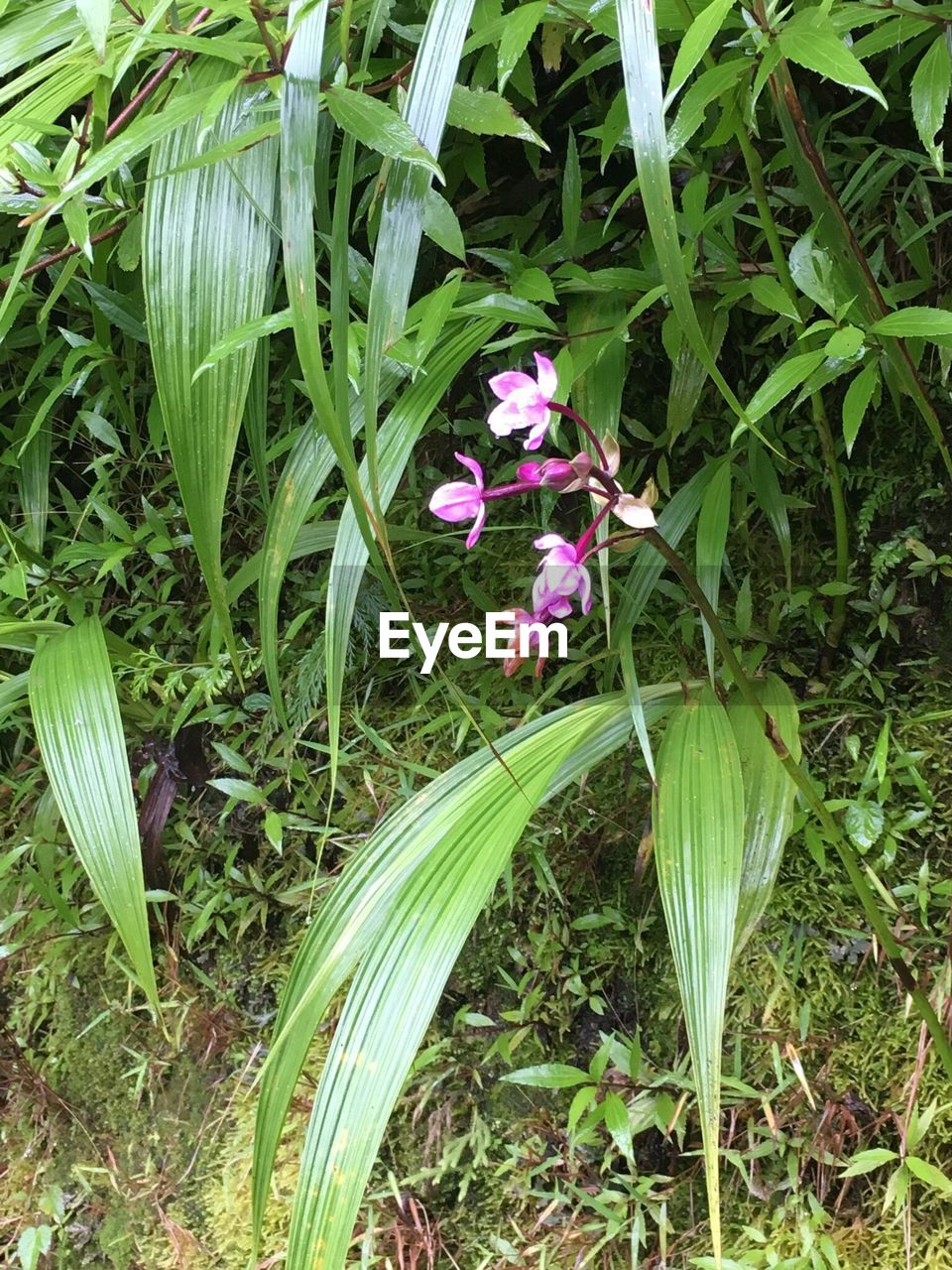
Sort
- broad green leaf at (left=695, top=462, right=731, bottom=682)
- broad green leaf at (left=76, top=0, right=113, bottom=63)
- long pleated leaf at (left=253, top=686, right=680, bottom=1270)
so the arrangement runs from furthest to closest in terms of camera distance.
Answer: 1. broad green leaf at (left=695, top=462, right=731, bottom=682)
2. long pleated leaf at (left=253, top=686, right=680, bottom=1270)
3. broad green leaf at (left=76, top=0, right=113, bottom=63)

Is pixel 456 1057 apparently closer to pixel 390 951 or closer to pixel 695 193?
pixel 390 951

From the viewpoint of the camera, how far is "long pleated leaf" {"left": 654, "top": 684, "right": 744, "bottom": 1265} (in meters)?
0.49

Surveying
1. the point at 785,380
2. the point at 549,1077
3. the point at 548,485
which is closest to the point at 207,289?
the point at 548,485

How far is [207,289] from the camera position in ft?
1.87

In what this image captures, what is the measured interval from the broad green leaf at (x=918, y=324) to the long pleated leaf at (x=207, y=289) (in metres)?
0.41

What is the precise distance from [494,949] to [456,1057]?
98mm

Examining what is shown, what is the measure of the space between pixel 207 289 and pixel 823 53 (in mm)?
387

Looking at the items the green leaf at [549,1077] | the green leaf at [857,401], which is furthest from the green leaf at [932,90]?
the green leaf at [549,1077]

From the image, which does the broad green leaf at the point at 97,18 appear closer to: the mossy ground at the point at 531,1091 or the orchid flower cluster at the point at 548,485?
the orchid flower cluster at the point at 548,485

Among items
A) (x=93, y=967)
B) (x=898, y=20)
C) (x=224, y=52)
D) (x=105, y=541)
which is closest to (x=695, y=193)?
(x=898, y=20)

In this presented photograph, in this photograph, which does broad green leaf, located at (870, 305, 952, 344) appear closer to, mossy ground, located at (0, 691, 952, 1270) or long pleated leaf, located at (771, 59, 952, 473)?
long pleated leaf, located at (771, 59, 952, 473)

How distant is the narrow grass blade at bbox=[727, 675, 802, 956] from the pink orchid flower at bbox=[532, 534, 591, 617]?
0.18m

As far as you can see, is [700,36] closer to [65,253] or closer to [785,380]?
[785,380]

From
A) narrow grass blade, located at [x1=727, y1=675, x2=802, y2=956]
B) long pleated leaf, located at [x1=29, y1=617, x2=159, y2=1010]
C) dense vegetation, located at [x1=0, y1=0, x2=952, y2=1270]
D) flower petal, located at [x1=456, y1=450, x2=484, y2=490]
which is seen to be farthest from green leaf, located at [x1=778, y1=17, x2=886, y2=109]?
long pleated leaf, located at [x1=29, y1=617, x2=159, y2=1010]
